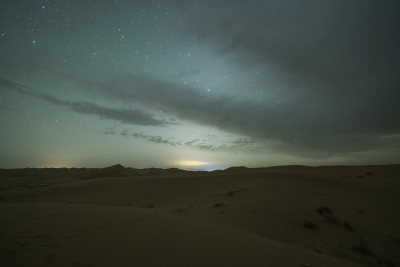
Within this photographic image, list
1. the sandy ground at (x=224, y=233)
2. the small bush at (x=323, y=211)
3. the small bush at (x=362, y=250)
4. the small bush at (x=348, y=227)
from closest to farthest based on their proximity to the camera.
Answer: the sandy ground at (x=224, y=233)
the small bush at (x=362, y=250)
the small bush at (x=348, y=227)
the small bush at (x=323, y=211)

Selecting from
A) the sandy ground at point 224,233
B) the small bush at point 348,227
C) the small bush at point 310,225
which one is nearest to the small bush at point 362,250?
the sandy ground at point 224,233

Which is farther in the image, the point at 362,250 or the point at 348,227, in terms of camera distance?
the point at 348,227

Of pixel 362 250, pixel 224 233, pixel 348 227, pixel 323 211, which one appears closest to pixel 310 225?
pixel 348 227

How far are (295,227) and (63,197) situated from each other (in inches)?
645

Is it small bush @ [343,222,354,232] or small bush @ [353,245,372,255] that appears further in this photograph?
small bush @ [343,222,354,232]

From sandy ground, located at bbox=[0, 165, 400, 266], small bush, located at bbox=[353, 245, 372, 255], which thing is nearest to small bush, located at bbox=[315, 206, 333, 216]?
sandy ground, located at bbox=[0, 165, 400, 266]

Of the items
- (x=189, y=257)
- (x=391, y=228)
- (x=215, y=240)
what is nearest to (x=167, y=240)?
(x=189, y=257)

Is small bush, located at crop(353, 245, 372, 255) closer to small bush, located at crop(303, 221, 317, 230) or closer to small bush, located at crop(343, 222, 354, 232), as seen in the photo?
small bush, located at crop(303, 221, 317, 230)

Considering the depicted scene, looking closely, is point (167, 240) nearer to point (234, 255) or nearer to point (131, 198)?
point (234, 255)

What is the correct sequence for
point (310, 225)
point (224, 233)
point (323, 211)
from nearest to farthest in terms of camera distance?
1. point (224, 233)
2. point (310, 225)
3. point (323, 211)

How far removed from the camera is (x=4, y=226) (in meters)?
4.36

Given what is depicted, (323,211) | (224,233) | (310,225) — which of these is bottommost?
(310,225)

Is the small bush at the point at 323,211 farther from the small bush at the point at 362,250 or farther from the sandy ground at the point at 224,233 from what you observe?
the small bush at the point at 362,250

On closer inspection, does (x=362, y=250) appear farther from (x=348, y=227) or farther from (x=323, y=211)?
(x=323, y=211)
